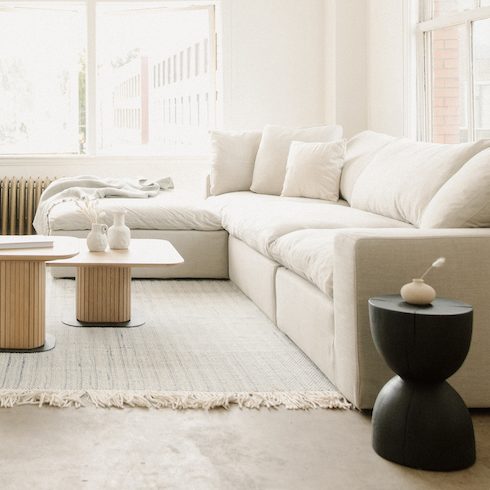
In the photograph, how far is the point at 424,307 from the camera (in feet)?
7.79

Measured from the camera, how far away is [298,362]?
341 centimetres

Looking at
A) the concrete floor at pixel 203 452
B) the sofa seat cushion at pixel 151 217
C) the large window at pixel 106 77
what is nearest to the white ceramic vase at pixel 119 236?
the sofa seat cushion at pixel 151 217

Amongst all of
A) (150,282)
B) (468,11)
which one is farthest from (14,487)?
(468,11)

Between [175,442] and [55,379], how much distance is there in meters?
0.81

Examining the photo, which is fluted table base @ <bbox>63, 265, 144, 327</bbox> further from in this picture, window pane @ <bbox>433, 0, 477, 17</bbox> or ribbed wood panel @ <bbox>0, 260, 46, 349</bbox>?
window pane @ <bbox>433, 0, 477, 17</bbox>

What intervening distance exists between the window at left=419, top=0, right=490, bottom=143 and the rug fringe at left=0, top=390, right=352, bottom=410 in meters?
2.97

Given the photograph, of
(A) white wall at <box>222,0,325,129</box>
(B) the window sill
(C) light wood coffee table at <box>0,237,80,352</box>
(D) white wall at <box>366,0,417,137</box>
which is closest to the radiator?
(B) the window sill

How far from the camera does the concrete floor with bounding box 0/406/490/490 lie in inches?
86.4

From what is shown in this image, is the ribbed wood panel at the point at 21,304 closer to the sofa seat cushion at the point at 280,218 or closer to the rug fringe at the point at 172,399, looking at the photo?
the rug fringe at the point at 172,399

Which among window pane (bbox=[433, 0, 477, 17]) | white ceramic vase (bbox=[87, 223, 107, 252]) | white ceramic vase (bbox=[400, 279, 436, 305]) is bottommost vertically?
white ceramic vase (bbox=[400, 279, 436, 305])

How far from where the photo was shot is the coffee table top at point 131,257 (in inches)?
149

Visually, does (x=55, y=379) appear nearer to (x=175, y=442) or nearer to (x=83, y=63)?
(x=175, y=442)

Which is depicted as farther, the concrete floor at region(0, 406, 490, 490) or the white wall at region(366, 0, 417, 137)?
the white wall at region(366, 0, 417, 137)

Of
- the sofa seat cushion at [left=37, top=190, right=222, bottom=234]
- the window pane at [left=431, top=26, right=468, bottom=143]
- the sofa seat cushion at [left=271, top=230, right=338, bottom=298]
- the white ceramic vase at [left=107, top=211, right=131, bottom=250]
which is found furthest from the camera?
the window pane at [left=431, top=26, right=468, bottom=143]
